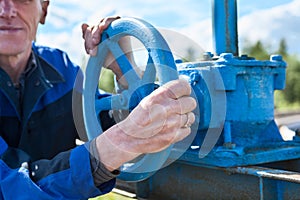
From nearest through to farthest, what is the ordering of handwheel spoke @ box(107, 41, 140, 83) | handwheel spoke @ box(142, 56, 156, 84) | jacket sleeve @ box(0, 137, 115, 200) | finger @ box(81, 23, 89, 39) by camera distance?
jacket sleeve @ box(0, 137, 115, 200), handwheel spoke @ box(142, 56, 156, 84), handwheel spoke @ box(107, 41, 140, 83), finger @ box(81, 23, 89, 39)

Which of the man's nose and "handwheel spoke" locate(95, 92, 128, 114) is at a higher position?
the man's nose

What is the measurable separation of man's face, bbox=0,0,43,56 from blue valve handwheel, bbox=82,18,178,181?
362 millimetres

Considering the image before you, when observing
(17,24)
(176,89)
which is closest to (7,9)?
(17,24)

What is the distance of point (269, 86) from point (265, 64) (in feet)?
0.32

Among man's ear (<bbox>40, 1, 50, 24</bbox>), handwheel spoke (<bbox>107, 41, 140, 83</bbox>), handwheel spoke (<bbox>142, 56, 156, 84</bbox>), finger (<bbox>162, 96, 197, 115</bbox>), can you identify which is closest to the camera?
finger (<bbox>162, 96, 197, 115</bbox>)

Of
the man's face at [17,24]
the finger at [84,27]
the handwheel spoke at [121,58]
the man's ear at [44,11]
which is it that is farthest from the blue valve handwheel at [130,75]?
the man's ear at [44,11]

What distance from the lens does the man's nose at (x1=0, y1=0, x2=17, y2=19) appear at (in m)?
2.00

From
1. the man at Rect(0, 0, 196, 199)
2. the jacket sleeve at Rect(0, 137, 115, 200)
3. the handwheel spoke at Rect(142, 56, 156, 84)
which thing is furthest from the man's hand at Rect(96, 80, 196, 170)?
the handwheel spoke at Rect(142, 56, 156, 84)

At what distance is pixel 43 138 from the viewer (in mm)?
2227

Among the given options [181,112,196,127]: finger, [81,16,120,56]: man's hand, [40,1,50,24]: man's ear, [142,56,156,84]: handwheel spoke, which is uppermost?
[40,1,50,24]: man's ear

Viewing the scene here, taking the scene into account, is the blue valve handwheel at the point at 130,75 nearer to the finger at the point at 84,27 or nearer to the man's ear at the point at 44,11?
the finger at the point at 84,27

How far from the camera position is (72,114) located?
2299mm

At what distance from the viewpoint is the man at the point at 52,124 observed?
1.27 metres

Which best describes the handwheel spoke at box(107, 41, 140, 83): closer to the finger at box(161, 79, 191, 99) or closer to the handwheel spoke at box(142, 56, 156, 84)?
the handwheel spoke at box(142, 56, 156, 84)
